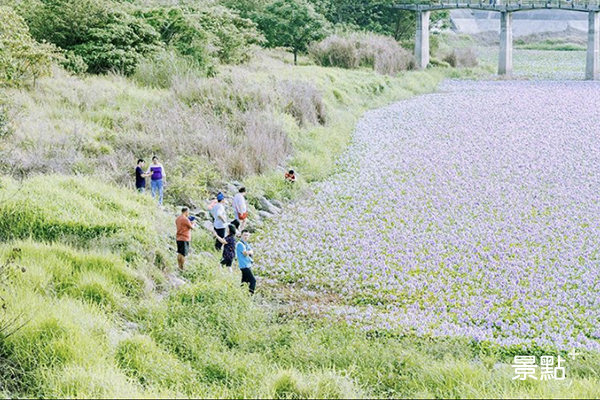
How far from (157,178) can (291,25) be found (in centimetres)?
3282

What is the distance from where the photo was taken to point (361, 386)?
25.5ft

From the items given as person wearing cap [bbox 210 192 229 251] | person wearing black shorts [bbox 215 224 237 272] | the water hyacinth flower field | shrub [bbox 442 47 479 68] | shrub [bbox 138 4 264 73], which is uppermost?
shrub [bbox 138 4 264 73]

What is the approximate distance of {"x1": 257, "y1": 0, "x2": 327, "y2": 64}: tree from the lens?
44.9 meters

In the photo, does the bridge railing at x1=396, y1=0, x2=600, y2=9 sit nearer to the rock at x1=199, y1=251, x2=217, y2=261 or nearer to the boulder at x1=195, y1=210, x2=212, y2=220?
the boulder at x1=195, y1=210, x2=212, y2=220

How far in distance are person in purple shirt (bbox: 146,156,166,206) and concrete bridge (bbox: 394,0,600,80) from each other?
4043cm

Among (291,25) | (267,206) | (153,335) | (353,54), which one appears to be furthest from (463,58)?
(153,335)

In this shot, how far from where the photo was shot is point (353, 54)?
141 feet

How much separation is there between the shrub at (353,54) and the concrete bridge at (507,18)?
23.2ft

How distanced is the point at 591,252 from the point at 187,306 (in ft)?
24.3

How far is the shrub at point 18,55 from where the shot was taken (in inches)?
834

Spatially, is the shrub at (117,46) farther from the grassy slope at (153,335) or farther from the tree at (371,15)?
the tree at (371,15)

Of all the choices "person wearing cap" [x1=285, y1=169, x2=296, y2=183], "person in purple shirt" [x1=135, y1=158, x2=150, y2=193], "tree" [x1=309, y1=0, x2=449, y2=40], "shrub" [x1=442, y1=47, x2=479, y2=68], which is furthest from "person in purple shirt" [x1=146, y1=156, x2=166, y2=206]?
"shrub" [x1=442, y1=47, x2=479, y2=68]

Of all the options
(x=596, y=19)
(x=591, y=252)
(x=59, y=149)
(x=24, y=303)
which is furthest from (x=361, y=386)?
(x=596, y=19)

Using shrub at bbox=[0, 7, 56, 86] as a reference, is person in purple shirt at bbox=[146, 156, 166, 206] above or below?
below
